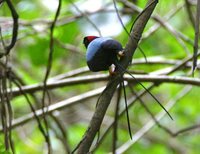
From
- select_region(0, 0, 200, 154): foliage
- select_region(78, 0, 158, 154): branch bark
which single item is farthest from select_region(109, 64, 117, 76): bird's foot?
select_region(0, 0, 200, 154): foliage

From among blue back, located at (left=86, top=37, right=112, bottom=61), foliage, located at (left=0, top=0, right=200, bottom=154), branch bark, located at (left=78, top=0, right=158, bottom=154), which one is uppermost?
blue back, located at (left=86, top=37, right=112, bottom=61)

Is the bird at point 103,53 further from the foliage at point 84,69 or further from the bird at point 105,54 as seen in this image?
the foliage at point 84,69

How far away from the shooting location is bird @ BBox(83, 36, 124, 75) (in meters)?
1.04

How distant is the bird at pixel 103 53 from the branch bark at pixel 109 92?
0.06 ft

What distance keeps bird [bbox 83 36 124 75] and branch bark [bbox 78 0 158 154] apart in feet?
0.06

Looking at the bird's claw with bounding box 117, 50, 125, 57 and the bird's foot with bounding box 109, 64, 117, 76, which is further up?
the bird's claw with bounding box 117, 50, 125, 57

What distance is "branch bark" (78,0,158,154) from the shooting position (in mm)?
1060

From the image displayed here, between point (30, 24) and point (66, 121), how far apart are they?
2.28m

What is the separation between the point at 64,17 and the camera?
2.55m

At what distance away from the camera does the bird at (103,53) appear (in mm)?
1044

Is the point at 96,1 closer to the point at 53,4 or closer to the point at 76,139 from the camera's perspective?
the point at 53,4

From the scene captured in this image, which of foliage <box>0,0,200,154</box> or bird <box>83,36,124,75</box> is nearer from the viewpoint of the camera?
bird <box>83,36,124,75</box>

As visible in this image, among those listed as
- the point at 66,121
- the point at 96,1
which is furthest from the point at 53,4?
the point at 66,121

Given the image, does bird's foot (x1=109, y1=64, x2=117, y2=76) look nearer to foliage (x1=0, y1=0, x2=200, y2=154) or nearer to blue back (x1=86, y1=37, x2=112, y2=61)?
blue back (x1=86, y1=37, x2=112, y2=61)
